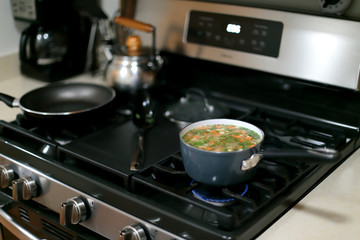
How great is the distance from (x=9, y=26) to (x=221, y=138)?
108 cm

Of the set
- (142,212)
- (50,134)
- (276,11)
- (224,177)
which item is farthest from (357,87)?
(50,134)

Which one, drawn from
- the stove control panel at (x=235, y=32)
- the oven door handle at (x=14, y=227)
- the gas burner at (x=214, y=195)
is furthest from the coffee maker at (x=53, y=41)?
the gas burner at (x=214, y=195)

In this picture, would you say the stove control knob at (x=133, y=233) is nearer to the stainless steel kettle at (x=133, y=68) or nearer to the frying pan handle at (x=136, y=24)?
the stainless steel kettle at (x=133, y=68)

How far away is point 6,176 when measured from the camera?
1091mm

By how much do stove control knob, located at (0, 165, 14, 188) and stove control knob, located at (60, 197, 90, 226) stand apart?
0.22m

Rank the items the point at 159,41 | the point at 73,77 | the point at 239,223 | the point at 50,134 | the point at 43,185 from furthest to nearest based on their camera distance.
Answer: the point at 73,77, the point at 159,41, the point at 50,134, the point at 43,185, the point at 239,223

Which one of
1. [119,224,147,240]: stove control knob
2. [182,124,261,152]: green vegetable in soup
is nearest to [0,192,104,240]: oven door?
[119,224,147,240]: stove control knob

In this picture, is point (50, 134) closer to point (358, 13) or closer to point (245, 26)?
point (245, 26)

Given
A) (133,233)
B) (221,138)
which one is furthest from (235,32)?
(133,233)

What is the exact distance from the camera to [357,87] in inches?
43.8

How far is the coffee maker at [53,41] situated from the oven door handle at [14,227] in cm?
53

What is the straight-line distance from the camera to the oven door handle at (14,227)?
1.05 metres

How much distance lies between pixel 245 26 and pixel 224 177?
548mm

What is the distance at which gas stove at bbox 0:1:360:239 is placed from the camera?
0.85 meters
